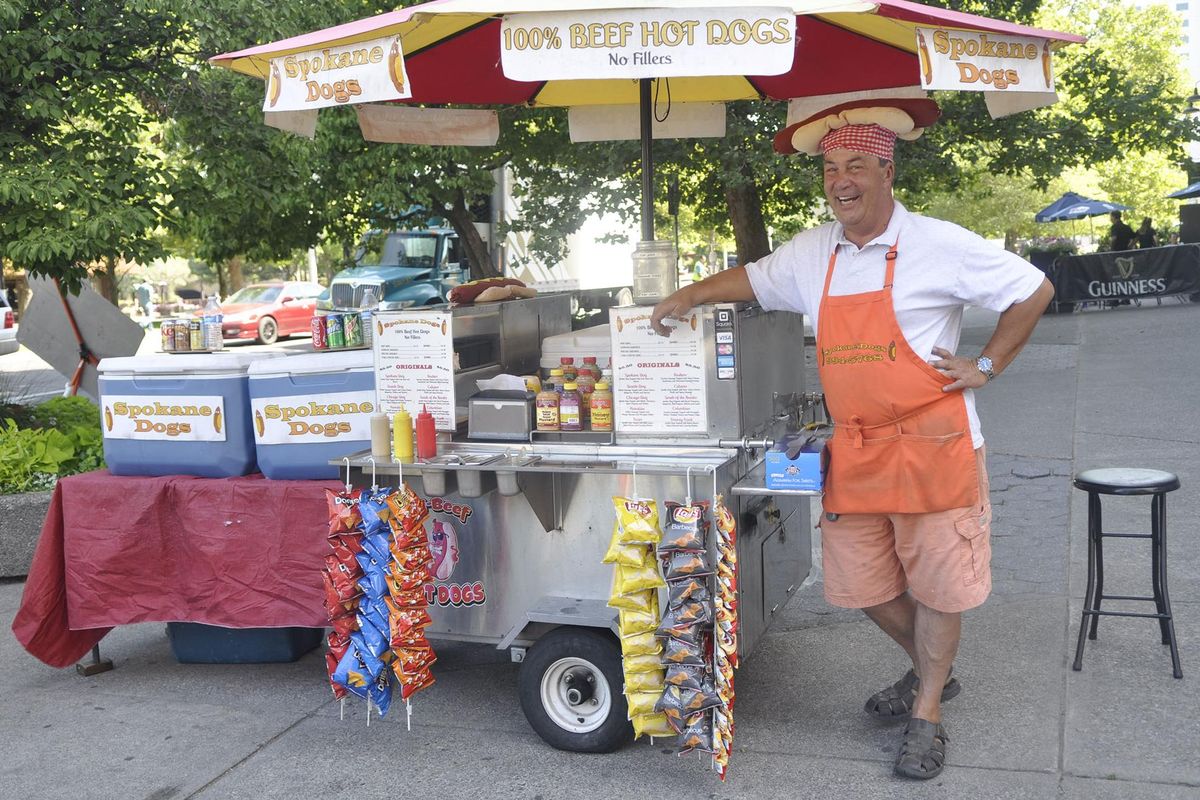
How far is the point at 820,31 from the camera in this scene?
4.52 metres

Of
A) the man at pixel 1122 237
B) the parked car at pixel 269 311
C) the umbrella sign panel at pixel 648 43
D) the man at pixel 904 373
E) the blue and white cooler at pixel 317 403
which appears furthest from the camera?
the parked car at pixel 269 311

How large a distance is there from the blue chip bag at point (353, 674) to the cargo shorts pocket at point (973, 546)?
2.03 m

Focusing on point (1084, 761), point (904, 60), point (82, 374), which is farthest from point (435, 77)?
point (82, 374)

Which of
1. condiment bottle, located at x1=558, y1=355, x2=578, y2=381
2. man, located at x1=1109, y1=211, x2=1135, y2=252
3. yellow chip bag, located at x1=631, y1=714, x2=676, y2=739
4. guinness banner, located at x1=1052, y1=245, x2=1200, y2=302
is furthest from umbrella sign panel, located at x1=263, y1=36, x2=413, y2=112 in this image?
man, located at x1=1109, y1=211, x2=1135, y2=252

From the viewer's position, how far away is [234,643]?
16.3ft

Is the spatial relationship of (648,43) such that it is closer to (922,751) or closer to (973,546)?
(973,546)

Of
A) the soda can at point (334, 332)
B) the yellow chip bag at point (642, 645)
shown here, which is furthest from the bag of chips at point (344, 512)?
the yellow chip bag at point (642, 645)

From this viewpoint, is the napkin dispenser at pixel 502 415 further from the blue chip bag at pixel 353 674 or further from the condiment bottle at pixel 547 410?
the blue chip bag at pixel 353 674

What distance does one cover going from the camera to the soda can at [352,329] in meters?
4.68

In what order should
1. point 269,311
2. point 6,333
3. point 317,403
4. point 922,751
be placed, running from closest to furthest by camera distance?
point 922,751
point 317,403
point 6,333
point 269,311

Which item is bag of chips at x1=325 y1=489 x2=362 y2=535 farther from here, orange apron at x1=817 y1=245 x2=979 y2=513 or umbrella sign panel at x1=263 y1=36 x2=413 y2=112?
orange apron at x1=817 y1=245 x2=979 y2=513

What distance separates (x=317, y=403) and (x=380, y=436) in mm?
521

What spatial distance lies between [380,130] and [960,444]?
3009 millimetres

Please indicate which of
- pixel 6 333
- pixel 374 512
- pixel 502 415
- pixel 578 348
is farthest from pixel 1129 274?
pixel 6 333
